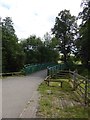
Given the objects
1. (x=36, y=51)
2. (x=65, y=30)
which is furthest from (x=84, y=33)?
(x=65, y=30)

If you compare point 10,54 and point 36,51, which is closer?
point 10,54

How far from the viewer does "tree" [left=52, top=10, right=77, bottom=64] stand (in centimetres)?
7144

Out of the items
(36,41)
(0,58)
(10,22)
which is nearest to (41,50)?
(36,41)

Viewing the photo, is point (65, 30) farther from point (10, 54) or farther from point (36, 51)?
point (10, 54)

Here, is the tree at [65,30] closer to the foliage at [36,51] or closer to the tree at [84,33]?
the foliage at [36,51]

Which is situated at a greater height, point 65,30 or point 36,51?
point 65,30

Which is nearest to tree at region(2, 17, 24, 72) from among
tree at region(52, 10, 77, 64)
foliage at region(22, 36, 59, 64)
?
foliage at region(22, 36, 59, 64)

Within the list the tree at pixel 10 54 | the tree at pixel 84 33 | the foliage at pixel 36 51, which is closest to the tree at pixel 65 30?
the foliage at pixel 36 51

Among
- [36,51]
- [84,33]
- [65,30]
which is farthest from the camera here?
[65,30]

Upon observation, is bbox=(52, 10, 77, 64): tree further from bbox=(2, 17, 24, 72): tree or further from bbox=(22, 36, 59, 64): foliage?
bbox=(2, 17, 24, 72): tree

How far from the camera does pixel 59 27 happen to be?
7175 centimetres

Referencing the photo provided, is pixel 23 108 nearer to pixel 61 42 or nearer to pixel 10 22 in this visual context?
pixel 10 22

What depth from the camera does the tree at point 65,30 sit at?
234 feet

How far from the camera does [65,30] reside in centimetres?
7181
